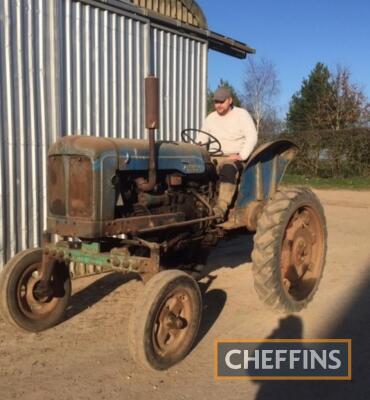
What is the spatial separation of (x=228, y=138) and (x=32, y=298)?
252 cm

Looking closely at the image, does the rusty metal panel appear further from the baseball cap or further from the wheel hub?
the wheel hub

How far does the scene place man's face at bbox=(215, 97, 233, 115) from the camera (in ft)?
18.3

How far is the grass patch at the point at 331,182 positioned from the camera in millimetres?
19547

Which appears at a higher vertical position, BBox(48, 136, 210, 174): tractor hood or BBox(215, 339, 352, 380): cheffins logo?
BBox(48, 136, 210, 174): tractor hood

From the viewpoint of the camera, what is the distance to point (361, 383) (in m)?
3.83

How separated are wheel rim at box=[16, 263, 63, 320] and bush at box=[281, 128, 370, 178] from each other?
16883 millimetres

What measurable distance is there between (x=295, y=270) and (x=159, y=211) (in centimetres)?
167

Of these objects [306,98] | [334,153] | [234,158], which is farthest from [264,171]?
[306,98]

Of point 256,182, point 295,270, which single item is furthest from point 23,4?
point 295,270

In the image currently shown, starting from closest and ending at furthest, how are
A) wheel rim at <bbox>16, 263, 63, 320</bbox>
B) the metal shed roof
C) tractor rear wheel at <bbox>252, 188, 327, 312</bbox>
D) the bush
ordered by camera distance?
1. wheel rim at <bbox>16, 263, 63, 320</bbox>
2. tractor rear wheel at <bbox>252, 188, 327, 312</bbox>
3. the metal shed roof
4. the bush

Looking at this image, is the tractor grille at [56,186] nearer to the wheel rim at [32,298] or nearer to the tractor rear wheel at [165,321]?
the wheel rim at [32,298]

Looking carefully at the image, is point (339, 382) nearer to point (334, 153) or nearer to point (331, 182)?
point (331, 182)

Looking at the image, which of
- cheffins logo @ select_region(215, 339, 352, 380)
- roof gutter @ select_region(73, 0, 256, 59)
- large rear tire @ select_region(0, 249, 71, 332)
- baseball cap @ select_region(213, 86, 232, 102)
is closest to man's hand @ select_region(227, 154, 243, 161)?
baseball cap @ select_region(213, 86, 232, 102)

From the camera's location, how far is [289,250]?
540cm
